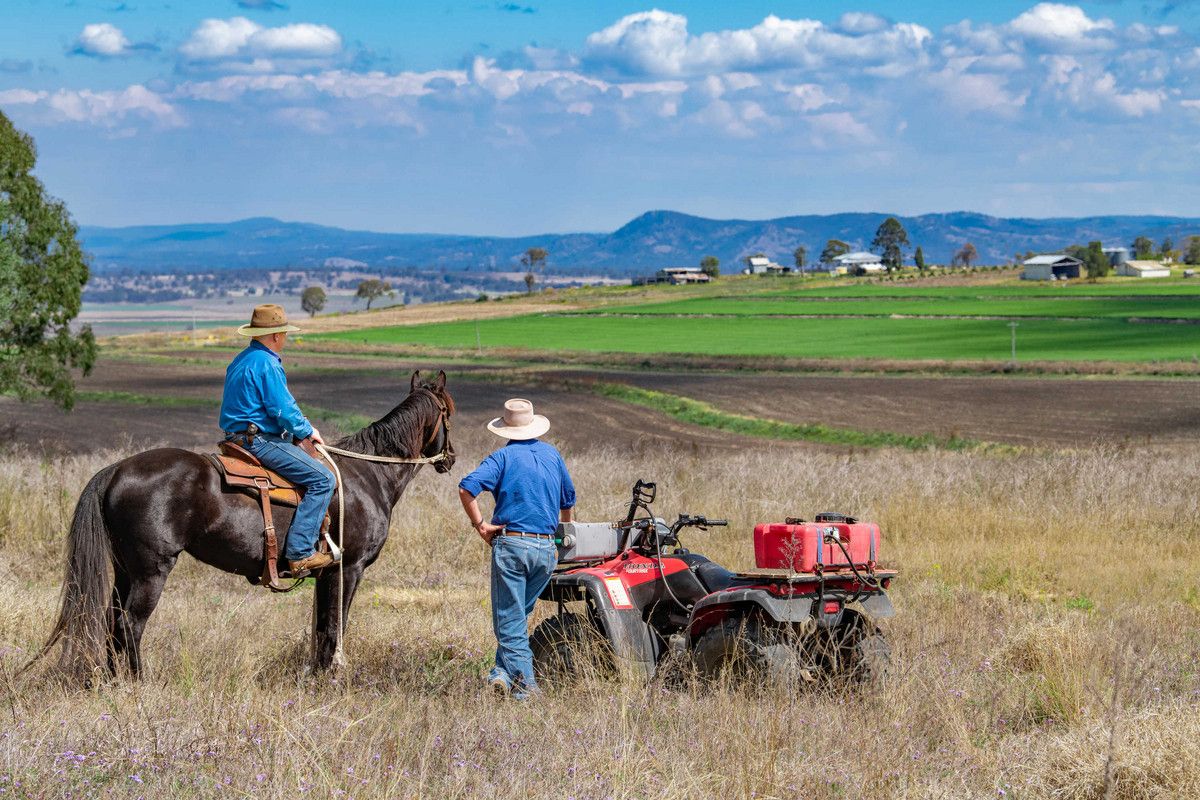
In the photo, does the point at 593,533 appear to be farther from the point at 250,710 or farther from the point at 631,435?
the point at 631,435

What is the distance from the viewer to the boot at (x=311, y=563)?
334 inches

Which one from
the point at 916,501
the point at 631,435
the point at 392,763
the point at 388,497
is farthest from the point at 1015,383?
the point at 392,763

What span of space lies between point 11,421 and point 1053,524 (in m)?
34.9

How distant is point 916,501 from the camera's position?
15641 millimetres

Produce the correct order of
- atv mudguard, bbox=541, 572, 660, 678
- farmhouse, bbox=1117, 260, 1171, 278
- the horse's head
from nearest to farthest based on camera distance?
atv mudguard, bbox=541, 572, 660, 678 → the horse's head → farmhouse, bbox=1117, 260, 1171, 278

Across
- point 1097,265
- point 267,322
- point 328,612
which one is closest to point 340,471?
point 328,612

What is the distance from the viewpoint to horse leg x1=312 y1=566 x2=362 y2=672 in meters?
8.48

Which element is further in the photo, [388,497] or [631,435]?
[631,435]

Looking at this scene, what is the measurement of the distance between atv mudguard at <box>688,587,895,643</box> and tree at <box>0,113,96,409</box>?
24329 millimetres

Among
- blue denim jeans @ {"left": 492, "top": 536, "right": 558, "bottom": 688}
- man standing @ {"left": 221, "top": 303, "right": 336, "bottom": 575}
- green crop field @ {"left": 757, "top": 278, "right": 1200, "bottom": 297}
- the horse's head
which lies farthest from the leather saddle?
green crop field @ {"left": 757, "top": 278, "right": 1200, "bottom": 297}

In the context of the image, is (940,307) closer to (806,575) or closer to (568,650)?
(568,650)

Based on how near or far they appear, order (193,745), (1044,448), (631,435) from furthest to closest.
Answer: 1. (631,435)
2. (1044,448)
3. (193,745)

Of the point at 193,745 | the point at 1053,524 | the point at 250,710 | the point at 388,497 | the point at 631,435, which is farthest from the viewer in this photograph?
the point at 631,435

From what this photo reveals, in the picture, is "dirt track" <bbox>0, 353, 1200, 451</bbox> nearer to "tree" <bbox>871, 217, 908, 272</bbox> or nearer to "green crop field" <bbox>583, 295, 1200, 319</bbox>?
"green crop field" <bbox>583, 295, 1200, 319</bbox>
